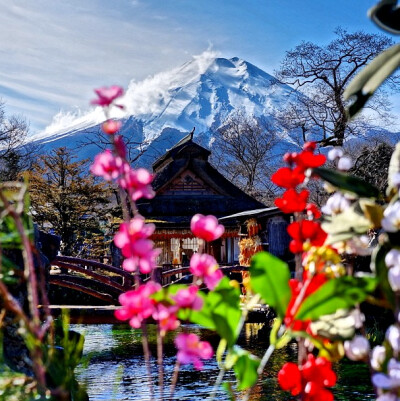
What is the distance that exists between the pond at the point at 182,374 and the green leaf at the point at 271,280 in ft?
12.4

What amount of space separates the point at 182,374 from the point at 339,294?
7.75 metres

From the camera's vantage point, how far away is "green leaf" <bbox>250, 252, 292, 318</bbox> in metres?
1.08

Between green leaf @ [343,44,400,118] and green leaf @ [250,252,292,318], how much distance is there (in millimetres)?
422

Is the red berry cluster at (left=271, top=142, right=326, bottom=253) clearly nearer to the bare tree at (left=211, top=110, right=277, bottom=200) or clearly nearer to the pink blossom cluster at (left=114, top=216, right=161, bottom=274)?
the pink blossom cluster at (left=114, top=216, right=161, bottom=274)

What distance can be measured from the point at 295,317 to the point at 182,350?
212 millimetres

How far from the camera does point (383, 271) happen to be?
3.79 ft

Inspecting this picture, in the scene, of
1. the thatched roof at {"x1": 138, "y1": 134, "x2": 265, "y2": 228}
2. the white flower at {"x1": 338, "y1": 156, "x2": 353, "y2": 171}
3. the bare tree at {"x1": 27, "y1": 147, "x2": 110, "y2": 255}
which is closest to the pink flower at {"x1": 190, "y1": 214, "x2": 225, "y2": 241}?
the white flower at {"x1": 338, "y1": 156, "x2": 353, "y2": 171}

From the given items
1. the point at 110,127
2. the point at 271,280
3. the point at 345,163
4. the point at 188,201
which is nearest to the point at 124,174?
the point at 110,127

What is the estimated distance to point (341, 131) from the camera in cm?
2258

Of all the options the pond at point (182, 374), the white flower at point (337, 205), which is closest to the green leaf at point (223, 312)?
the white flower at point (337, 205)

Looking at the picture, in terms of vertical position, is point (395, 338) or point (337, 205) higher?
point (337, 205)

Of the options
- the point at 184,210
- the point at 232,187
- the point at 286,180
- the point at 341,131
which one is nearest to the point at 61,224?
the point at 184,210

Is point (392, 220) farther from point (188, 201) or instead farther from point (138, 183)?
point (188, 201)

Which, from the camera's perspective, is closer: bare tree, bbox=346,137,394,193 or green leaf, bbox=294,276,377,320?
green leaf, bbox=294,276,377,320
